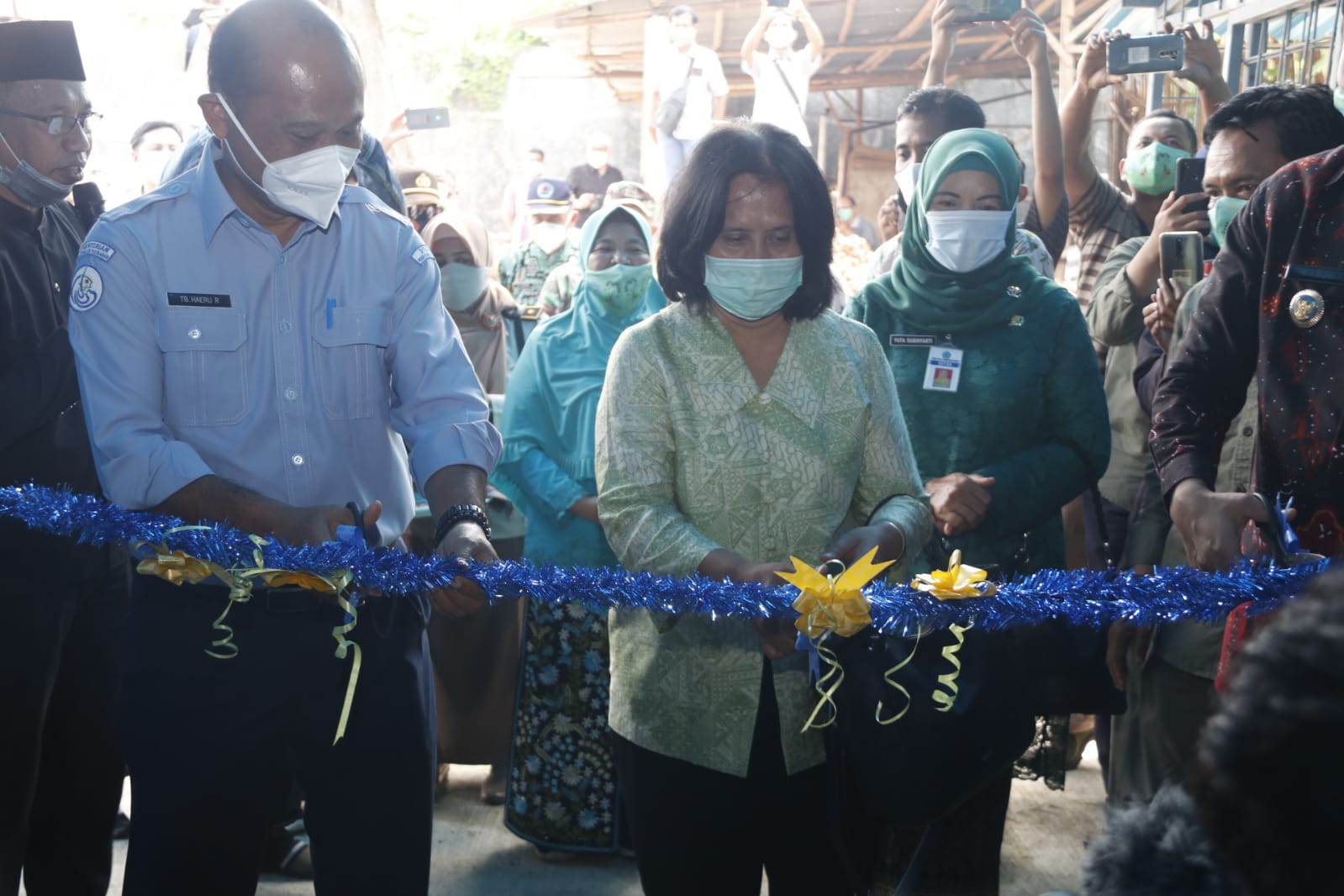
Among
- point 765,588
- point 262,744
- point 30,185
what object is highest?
point 30,185

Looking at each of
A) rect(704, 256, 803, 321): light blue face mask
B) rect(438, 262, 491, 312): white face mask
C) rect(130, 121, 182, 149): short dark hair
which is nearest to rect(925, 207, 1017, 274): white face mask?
rect(704, 256, 803, 321): light blue face mask

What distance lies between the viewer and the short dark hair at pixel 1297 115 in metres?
3.19

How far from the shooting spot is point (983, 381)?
3.22 metres

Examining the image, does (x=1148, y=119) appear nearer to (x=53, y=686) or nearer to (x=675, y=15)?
(x=53, y=686)

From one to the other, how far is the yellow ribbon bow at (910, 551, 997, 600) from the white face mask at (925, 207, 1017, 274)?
1.43m

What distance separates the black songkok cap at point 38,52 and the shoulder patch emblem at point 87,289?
4.33 ft

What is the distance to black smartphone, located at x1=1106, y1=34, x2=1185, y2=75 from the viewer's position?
454cm

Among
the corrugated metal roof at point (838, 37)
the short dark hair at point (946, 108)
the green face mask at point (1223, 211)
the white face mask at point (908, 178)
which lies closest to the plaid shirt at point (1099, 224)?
the short dark hair at point (946, 108)

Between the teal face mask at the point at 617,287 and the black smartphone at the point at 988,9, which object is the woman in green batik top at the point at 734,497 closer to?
the teal face mask at the point at 617,287

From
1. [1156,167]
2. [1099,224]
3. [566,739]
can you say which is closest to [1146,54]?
[1156,167]

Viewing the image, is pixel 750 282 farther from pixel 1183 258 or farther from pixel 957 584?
pixel 1183 258

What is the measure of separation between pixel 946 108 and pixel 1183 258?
1.29 metres

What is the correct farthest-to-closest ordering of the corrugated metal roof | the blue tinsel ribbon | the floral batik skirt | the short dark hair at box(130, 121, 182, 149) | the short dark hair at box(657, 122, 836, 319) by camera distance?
the corrugated metal roof
the short dark hair at box(130, 121, 182, 149)
the floral batik skirt
the short dark hair at box(657, 122, 836, 319)
the blue tinsel ribbon

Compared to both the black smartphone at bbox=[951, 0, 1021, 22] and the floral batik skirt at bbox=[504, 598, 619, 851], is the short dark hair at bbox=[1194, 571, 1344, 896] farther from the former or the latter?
the black smartphone at bbox=[951, 0, 1021, 22]
